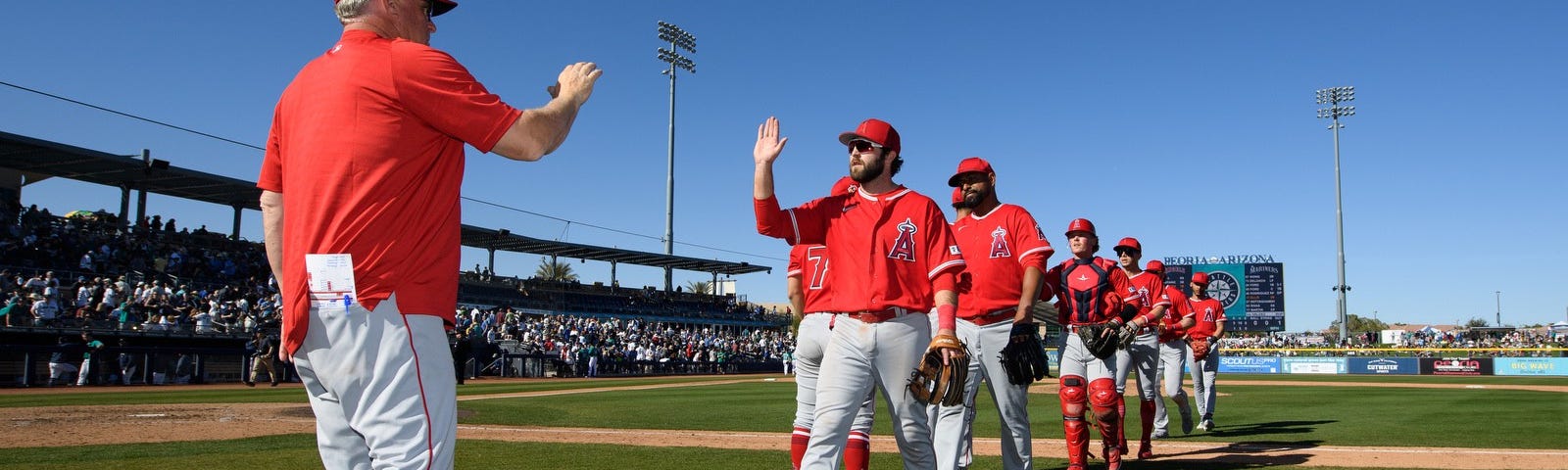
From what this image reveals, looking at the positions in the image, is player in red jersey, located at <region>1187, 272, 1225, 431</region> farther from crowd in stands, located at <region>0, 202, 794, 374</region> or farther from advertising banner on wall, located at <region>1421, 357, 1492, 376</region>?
advertising banner on wall, located at <region>1421, 357, 1492, 376</region>

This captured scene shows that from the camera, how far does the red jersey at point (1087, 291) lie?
7984mm

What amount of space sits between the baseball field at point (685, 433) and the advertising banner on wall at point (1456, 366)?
886 inches

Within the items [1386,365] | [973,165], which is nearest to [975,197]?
[973,165]

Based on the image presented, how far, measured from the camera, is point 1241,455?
9.28 m

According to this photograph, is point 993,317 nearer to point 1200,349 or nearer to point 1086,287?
point 1086,287

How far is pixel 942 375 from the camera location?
15.5 feet

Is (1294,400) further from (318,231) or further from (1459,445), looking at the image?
(318,231)

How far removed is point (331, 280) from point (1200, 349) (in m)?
12.4

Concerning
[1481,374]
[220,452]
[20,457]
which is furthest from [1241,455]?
[1481,374]

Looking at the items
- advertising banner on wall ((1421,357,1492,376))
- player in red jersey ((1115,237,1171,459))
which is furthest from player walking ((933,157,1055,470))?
advertising banner on wall ((1421,357,1492,376))

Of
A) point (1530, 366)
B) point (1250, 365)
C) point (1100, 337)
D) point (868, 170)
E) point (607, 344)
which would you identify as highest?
point (868, 170)

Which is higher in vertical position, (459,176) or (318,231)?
(459,176)

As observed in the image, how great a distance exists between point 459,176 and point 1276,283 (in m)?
54.5

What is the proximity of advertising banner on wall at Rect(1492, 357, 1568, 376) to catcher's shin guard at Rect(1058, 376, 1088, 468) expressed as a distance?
4006cm
